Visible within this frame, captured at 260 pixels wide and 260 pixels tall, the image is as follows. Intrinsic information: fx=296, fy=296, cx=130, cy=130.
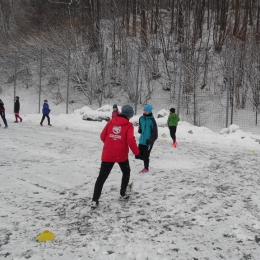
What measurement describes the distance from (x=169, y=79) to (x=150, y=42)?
241 inches

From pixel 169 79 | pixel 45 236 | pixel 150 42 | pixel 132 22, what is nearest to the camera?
pixel 45 236

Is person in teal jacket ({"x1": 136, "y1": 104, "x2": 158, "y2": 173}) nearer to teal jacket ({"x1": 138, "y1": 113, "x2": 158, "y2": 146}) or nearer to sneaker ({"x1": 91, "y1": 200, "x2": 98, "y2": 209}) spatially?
teal jacket ({"x1": 138, "y1": 113, "x2": 158, "y2": 146})

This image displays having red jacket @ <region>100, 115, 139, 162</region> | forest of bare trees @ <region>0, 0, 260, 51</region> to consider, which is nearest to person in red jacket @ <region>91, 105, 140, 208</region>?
red jacket @ <region>100, 115, 139, 162</region>

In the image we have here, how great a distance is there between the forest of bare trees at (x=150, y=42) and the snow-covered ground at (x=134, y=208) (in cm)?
1061

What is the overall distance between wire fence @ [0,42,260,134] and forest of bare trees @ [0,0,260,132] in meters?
0.08

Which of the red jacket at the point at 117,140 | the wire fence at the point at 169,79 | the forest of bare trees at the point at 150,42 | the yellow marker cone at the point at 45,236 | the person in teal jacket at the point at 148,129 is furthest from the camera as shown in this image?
the forest of bare trees at the point at 150,42

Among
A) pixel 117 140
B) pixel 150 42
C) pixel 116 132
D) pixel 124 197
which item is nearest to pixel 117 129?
pixel 116 132

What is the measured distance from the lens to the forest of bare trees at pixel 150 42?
19.9 m

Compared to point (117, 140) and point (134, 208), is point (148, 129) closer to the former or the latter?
point (117, 140)

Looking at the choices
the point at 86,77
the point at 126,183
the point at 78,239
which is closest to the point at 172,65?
the point at 86,77

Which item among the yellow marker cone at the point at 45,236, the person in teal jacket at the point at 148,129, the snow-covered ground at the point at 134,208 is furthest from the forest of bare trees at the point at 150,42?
the yellow marker cone at the point at 45,236

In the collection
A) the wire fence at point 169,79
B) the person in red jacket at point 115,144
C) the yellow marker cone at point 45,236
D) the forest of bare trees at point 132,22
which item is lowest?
the yellow marker cone at point 45,236

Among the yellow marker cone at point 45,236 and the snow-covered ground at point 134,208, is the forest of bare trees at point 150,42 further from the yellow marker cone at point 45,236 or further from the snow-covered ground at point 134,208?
the yellow marker cone at point 45,236

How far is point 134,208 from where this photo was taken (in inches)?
202
